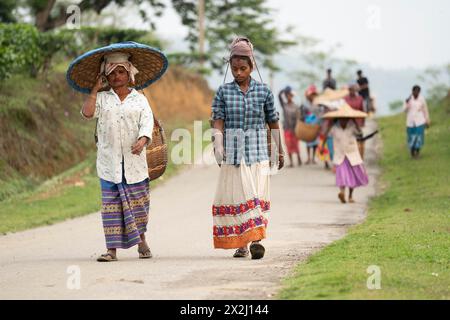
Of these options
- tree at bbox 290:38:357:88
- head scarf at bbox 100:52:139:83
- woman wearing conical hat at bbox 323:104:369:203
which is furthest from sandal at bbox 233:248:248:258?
tree at bbox 290:38:357:88

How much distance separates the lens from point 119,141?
12.1 meters

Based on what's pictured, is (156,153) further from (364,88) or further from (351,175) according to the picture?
(364,88)

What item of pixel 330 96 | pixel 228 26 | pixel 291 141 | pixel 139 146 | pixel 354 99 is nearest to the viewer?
pixel 139 146

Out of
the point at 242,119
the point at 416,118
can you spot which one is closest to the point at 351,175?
the point at 416,118

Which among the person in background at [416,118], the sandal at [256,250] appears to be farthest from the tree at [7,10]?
the sandal at [256,250]

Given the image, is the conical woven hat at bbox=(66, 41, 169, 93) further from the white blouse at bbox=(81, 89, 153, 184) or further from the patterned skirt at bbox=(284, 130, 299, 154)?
the patterned skirt at bbox=(284, 130, 299, 154)

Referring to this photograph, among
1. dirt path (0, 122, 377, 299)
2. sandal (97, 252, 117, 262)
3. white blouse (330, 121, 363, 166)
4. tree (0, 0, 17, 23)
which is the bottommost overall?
dirt path (0, 122, 377, 299)

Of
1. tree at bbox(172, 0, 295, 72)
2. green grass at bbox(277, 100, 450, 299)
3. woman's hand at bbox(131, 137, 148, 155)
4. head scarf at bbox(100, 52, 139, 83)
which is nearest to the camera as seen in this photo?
green grass at bbox(277, 100, 450, 299)

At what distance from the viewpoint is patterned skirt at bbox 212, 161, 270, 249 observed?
12.1 m

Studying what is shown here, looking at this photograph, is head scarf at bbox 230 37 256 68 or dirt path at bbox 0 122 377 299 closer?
dirt path at bbox 0 122 377 299

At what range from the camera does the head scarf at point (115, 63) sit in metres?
12.2

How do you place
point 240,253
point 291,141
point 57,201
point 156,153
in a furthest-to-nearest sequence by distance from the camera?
point 291,141 → point 57,201 → point 156,153 → point 240,253

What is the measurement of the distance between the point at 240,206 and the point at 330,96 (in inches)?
673

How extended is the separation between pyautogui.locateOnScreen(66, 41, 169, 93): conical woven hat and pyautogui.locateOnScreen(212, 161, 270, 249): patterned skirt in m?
1.49
